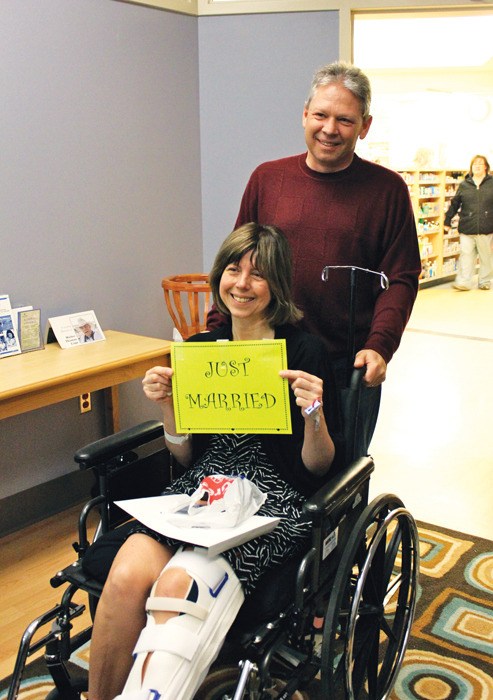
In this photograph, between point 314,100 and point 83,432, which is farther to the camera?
point 83,432

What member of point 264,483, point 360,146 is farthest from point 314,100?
point 360,146

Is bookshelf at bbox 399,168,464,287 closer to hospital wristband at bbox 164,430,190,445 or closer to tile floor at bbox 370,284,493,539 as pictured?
tile floor at bbox 370,284,493,539

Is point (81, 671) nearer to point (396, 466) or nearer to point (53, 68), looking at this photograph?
point (396, 466)

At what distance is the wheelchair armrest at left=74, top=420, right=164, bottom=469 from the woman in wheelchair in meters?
Result: 0.10

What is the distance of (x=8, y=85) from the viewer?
2805 millimetres

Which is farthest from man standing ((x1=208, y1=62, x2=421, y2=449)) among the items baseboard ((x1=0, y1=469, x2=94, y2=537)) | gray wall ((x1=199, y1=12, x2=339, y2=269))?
baseboard ((x1=0, y1=469, x2=94, y2=537))

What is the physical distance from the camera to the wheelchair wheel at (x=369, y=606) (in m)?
1.55

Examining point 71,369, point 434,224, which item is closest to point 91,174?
point 71,369

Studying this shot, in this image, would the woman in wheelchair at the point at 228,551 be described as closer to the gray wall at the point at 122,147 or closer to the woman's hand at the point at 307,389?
the woman's hand at the point at 307,389

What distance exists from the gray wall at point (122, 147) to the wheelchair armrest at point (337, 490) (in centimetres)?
155

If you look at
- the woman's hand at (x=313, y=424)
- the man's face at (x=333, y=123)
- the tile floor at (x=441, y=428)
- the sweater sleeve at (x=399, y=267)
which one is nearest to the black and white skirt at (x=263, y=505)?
the woman's hand at (x=313, y=424)

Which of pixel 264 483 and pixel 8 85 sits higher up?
pixel 8 85

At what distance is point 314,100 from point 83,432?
6.40 ft

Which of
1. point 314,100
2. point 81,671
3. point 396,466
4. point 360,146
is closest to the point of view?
point 314,100
